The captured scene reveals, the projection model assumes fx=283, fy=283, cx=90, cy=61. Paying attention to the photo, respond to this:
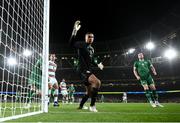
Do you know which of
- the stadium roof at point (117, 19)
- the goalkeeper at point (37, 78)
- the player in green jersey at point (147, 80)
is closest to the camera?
the goalkeeper at point (37, 78)

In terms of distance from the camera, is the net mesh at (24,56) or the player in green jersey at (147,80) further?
the player in green jersey at (147,80)

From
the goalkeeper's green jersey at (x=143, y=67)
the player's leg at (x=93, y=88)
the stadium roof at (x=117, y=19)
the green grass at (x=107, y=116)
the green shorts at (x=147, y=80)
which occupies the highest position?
the stadium roof at (x=117, y=19)

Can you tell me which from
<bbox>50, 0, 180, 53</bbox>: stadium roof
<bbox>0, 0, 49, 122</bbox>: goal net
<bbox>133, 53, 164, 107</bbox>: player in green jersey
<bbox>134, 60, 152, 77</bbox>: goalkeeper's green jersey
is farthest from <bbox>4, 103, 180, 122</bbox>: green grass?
<bbox>50, 0, 180, 53</bbox>: stadium roof

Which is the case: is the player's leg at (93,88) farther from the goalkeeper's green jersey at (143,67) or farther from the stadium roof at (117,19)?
the stadium roof at (117,19)

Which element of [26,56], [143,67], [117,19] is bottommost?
[143,67]

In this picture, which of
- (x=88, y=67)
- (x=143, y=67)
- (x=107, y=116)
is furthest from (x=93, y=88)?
(x=143, y=67)

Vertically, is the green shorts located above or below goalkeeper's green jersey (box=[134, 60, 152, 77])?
below

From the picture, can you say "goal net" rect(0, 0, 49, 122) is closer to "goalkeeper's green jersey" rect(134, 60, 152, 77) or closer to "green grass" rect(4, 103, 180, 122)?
"green grass" rect(4, 103, 180, 122)

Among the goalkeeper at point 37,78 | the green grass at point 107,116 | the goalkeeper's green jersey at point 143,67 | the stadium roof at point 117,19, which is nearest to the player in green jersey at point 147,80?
the goalkeeper's green jersey at point 143,67

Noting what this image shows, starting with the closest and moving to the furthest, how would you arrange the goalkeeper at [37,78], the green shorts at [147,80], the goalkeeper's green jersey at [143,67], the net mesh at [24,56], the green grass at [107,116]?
the green grass at [107,116] → the net mesh at [24,56] → the goalkeeper at [37,78] → the green shorts at [147,80] → the goalkeeper's green jersey at [143,67]

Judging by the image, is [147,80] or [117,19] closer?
[147,80]

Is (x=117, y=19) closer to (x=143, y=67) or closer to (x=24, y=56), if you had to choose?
(x=143, y=67)

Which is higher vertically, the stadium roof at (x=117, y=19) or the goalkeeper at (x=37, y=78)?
the stadium roof at (x=117, y=19)

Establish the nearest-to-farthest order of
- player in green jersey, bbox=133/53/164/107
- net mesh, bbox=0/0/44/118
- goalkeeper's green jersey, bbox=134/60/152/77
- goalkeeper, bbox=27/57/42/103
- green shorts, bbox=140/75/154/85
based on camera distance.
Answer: net mesh, bbox=0/0/44/118, goalkeeper, bbox=27/57/42/103, player in green jersey, bbox=133/53/164/107, green shorts, bbox=140/75/154/85, goalkeeper's green jersey, bbox=134/60/152/77
